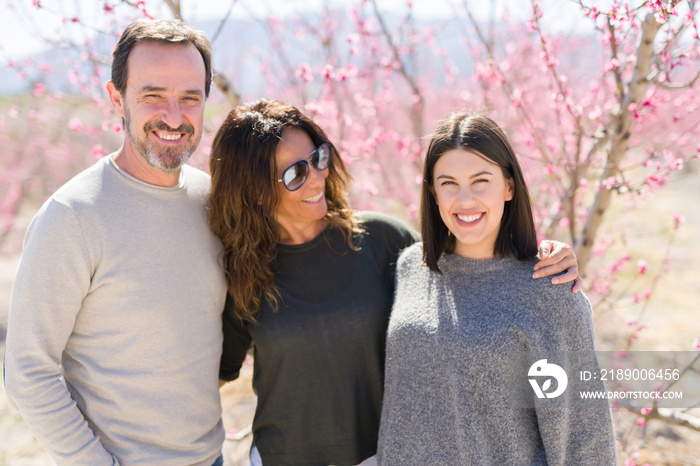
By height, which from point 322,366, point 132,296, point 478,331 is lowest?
point 322,366

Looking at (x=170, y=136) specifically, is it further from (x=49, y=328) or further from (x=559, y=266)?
(x=559, y=266)

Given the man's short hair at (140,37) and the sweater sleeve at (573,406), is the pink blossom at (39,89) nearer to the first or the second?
the man's short hair at (140,37)

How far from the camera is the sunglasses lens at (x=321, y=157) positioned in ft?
6.97

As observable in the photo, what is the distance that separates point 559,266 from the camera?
5.25ft

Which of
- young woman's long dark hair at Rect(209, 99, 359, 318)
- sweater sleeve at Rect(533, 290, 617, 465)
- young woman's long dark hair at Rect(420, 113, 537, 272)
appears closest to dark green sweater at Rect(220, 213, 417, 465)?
young woman's long dark hair at Rect(209, 99, 359, 318)

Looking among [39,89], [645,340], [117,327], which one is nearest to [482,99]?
[645,340]

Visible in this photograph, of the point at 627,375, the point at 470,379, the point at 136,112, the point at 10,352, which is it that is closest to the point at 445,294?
the point at 470,379

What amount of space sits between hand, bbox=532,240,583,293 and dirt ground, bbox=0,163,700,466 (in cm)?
181

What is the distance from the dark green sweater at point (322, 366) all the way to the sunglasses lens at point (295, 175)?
352 millimetres

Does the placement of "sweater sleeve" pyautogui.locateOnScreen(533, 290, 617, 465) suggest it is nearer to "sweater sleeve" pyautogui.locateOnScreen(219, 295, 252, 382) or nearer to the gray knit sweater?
the gray knit sweater

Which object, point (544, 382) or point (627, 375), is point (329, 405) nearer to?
point (544, 382)

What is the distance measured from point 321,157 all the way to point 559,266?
3.36ft

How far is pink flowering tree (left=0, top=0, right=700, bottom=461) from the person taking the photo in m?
2.50

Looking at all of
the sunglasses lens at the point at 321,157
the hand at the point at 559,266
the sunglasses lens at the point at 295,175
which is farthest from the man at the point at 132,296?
the hand at the point at 559,266
